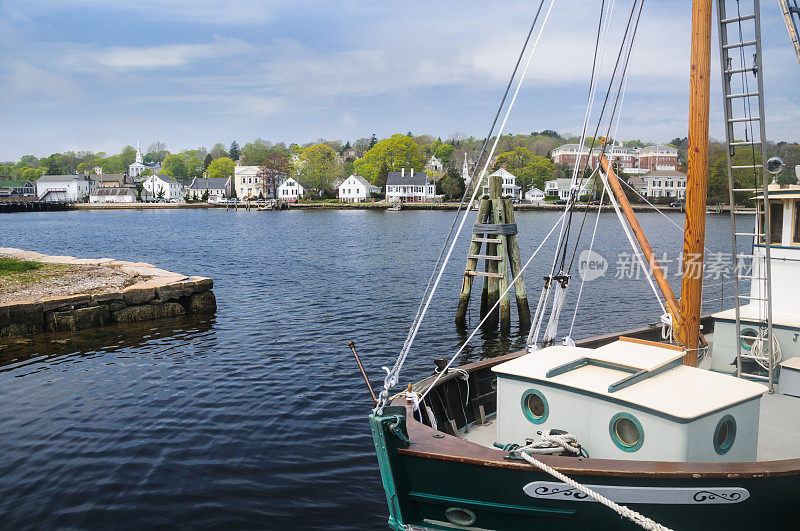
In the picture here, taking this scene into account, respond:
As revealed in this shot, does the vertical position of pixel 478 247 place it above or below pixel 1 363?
above

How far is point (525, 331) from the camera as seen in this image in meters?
22.5

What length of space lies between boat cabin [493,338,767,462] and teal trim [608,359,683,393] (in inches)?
0.5

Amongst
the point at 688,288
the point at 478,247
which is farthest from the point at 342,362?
the point at 688,288

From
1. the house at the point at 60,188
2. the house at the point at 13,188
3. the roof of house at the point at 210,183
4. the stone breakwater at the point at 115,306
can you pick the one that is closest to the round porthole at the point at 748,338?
the stone breakwater at the point at 115,306

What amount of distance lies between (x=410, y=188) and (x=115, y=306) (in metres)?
135

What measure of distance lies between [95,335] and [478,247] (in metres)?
14.7

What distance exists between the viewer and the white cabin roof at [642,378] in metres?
7.00

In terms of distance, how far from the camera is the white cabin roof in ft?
23.0

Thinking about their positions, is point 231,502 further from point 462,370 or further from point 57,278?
point 57,278

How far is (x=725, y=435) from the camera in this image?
7434mm

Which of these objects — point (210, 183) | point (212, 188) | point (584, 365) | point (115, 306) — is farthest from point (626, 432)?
point (210, 183)

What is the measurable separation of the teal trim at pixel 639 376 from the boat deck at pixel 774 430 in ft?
4.74

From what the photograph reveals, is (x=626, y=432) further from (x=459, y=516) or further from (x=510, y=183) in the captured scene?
(x=510, y=183)

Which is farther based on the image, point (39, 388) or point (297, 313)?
point (297, 313)
